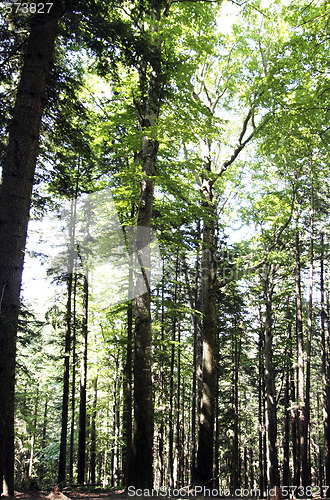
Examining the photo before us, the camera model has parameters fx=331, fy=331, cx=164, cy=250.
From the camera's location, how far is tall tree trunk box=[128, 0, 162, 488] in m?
5.98

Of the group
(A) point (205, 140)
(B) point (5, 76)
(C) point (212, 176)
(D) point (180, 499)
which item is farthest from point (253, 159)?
(D) point (180, 499)

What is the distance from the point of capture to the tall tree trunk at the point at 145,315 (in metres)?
5.98

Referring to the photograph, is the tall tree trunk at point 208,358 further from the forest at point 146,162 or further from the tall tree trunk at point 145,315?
the tall tree trunk at point 145,315

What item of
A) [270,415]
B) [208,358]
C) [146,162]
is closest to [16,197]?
[146,162]

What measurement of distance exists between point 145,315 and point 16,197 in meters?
3.26

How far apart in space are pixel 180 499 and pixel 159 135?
6.88m

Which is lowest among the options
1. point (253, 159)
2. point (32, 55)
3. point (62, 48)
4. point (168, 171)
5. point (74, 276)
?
point (74, 276)

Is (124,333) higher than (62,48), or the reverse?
(62,48)

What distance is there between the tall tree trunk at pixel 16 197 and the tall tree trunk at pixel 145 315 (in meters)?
2.04

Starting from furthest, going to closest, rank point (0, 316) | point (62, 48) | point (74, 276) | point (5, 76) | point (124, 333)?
point (74, 276) → point (124, 333) → point (62, 48) → point (5, 76) → point (0, 316)

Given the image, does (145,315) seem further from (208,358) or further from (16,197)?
(208,358)

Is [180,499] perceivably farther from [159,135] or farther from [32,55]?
[32,55]

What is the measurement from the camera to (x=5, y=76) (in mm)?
6672

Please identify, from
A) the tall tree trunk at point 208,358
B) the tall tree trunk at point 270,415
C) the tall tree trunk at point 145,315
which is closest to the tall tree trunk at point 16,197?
the tall tree trunk at point 145,315
